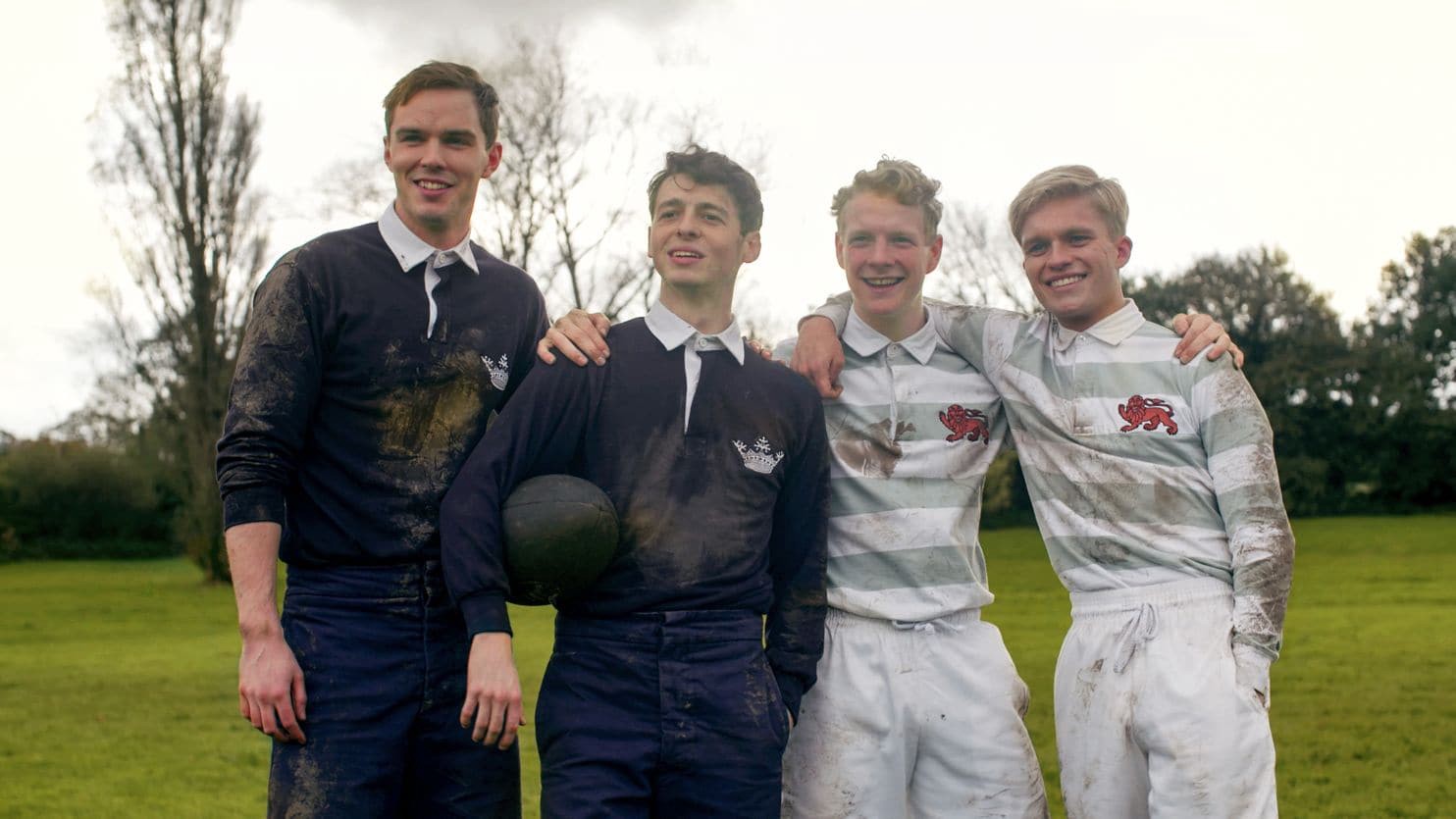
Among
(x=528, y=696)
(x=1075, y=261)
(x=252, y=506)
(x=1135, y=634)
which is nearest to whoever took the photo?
(x=252, y=506)

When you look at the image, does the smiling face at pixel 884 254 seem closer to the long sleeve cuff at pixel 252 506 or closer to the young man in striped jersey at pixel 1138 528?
the young man in striped jersey at pixel 1138 528

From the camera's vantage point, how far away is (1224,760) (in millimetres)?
3656

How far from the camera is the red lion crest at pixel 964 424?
169 inches

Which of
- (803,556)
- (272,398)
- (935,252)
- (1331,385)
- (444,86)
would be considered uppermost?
(1331,385)

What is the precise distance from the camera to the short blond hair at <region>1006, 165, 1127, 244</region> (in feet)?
13.9

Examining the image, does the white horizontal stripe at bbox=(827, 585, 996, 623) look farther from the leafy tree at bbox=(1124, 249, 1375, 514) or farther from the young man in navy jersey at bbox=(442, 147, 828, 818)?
the leafy tree at bbox=(1124, 249, 1375, 514)

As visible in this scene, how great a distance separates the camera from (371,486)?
360 cm

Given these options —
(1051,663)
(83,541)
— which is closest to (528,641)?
(1051,663)

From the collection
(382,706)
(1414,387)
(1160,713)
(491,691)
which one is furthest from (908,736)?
(1414,387)

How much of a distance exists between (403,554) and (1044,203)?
2.40m

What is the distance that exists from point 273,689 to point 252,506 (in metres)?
0.50

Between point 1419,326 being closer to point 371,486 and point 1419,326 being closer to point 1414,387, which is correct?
point 1414,387

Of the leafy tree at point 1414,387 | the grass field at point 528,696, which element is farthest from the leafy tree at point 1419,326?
the grass field at point 528,696

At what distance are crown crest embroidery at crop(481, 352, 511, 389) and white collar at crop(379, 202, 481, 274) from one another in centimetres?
30
